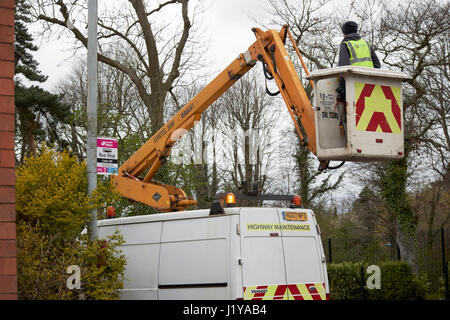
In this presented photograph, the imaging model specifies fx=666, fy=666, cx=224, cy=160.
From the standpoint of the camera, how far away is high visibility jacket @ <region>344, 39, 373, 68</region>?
9922mm

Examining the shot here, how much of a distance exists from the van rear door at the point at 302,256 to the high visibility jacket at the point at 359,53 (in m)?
2.48

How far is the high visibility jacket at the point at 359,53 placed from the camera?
9.92 m

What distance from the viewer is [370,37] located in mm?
23812

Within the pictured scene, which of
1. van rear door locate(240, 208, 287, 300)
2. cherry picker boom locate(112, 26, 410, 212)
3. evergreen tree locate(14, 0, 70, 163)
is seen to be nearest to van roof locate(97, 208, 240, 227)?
van rear door locate(240, 208, 287, 300)

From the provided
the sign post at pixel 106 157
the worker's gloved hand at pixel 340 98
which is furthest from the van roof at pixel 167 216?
the worker's gloved hand at pixel 340 98

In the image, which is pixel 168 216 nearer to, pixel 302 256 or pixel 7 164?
pixel 302 256

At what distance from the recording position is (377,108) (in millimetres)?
9484

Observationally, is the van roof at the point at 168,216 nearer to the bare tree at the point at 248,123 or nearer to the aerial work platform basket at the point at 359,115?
the aerial work platform basket at the point at 359,115

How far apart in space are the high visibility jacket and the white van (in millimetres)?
2485

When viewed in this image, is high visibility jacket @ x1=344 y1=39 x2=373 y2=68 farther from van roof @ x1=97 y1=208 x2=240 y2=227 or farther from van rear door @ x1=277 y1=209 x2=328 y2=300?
van roof @ x1=97 y1=208 x2=240 y2=227
